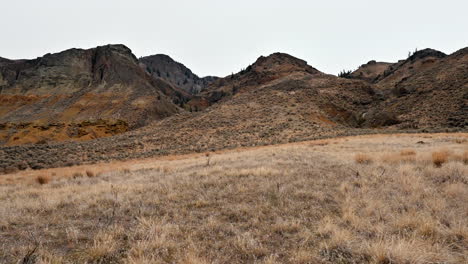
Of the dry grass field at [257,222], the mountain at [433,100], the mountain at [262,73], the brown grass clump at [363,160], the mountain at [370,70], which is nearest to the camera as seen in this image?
the dry grass field at [257,222]

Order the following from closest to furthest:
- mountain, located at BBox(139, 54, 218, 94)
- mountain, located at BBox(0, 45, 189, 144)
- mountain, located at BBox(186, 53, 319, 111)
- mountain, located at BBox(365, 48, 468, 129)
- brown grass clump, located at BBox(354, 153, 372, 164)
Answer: brown grass clump, located at BBox(354, 153, 372, 164) → mountain, located at BBox(365, 48, 468, 129) → mountain, located at BBox(0, 45, 189, 144) → mountain, located at BBox(186, 53, 319, 111) → mountain, located at BBox(139, 54, 218, 94)

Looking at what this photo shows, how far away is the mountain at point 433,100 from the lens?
93.4 ft

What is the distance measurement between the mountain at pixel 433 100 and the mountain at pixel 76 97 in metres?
50.1

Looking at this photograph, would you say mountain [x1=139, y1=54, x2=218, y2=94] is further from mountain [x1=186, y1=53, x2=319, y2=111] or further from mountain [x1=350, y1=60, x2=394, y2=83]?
mountain [x1=350, y1=60, x2=394, y2=83]

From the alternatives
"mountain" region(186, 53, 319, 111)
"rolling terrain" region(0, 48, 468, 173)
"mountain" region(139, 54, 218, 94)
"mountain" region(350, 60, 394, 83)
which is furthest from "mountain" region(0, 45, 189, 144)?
"mountain" region(350, 60, 394, 83)

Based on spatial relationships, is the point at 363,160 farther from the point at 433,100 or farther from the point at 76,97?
the point at 76,97

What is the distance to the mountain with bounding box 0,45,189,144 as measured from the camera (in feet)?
149

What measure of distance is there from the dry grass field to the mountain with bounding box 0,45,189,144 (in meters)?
43.6

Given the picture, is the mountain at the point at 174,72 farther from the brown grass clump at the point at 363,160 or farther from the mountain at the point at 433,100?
the brown grass clump at the point at 363,160

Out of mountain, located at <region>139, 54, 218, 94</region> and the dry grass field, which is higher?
mountain, located at <region>139, 54, 218, 94</region>

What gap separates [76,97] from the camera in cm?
6153

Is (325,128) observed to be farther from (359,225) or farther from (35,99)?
(35,99)

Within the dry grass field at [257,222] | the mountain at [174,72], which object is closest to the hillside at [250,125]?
the dry grass field at [257,222]

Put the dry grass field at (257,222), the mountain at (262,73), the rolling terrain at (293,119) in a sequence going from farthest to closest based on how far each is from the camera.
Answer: the mountain at (262,73)
the rolling terrain at (293,119)
the dry grass field at (257,222)
